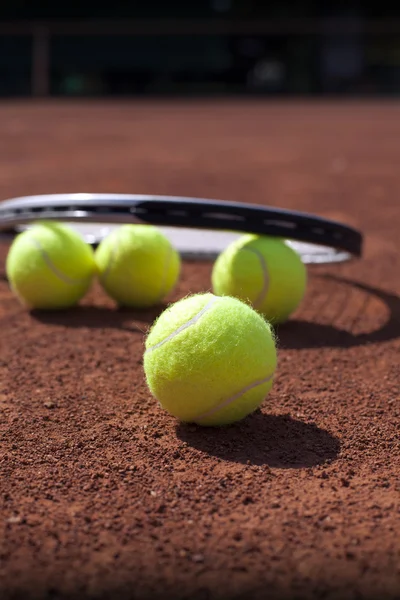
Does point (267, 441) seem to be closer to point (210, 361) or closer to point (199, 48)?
point (210, 361)

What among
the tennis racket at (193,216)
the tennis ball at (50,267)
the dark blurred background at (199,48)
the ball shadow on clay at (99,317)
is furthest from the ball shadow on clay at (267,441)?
the dark blurred background at (199,48)

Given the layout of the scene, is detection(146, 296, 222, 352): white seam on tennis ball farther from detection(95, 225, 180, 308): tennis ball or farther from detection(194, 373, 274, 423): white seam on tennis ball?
detection(95, 225, 180, 308): tennis ball

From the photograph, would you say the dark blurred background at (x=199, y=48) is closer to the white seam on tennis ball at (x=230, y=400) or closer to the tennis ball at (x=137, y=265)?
the tennis ball at (x=137, y=265)

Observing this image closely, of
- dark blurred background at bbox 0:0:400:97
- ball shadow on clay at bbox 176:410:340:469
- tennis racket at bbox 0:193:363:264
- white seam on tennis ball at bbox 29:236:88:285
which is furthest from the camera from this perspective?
dark blurred background at bbox 0:0:400:97

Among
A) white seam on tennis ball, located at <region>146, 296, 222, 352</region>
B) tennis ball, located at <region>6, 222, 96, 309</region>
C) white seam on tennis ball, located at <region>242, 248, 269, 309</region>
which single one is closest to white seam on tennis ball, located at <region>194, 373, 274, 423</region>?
white seam on tennis ball, located at <region>146, 296, 222, 352</region>

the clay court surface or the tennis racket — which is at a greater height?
the tennis racket

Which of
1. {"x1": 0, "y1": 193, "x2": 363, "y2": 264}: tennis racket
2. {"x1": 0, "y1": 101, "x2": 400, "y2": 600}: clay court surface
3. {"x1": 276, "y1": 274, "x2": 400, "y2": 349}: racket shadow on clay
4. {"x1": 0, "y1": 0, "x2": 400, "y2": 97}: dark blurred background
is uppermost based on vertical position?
{"x1": 0, "y1": 0, "x2": 400, "y2": 97}: dark blurred background
